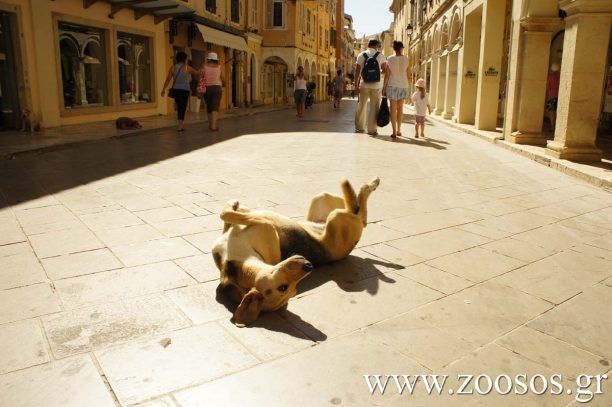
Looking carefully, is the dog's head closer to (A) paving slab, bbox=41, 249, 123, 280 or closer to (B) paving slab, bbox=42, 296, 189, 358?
(B) paving slab, bbox=42, 296, 189, 358

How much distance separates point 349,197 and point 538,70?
357 inches

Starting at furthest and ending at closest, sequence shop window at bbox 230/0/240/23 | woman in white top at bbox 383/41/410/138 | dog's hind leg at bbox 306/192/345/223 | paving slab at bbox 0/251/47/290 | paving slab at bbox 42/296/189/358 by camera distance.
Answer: shop window at bbox 230/0/240/23, woman in white top at bbox 383/41/410/138, dog's hind leg at bbox 306/192/345/223, paving slab at bbox 0/251/47/290, paving slab at bbox 42/296/189/358

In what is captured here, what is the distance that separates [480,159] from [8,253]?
308 inches

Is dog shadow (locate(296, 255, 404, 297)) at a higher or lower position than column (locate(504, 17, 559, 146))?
lower

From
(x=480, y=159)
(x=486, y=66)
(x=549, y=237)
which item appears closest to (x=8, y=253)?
(x=549, y=237)

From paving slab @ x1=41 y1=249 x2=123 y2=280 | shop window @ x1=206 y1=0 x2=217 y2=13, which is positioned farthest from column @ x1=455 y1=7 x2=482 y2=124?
paving slab @ x1=41 y1=249 x2=123 y2=280

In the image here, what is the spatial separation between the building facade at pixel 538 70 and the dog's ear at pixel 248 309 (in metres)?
7.59

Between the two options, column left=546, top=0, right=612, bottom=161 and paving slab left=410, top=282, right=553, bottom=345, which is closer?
paving slab left=410, top=282, right=553, bottom=345

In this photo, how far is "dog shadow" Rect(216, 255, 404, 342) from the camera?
271 centimetres

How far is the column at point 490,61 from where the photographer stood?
14.0 meters

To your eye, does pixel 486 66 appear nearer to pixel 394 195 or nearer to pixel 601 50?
pixel 601 50

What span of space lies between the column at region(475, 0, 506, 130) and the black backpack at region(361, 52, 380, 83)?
3978mm

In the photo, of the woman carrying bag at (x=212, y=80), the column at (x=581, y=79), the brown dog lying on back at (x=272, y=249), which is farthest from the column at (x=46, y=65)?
the brown dog lying on back at (x=272, y=249)

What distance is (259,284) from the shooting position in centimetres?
264
